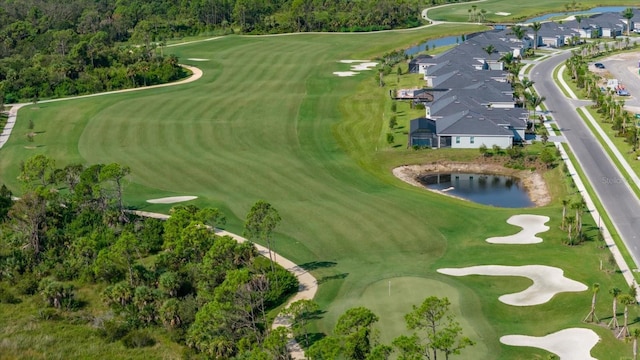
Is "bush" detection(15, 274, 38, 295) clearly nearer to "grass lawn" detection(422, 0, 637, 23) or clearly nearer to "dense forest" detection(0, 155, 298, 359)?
"dense forest" detection(0, 155, 298, 359)

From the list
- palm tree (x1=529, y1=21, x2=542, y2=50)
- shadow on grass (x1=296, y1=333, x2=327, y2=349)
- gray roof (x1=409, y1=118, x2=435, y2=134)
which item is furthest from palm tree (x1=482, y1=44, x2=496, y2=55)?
shadow on grass (x1=296, y1=333, x2=327, y2=349)

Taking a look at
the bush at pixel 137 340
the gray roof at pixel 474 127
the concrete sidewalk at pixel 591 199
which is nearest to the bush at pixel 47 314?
the bush at pixel 137 340

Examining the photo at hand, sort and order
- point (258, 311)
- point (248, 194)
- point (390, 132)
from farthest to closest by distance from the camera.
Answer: point (390, 132) → point (248, 194) → point (258, 311)

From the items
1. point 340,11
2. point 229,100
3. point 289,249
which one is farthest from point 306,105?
point 340,11

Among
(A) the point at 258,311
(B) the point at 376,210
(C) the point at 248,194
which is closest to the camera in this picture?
(A) the point at 258,311

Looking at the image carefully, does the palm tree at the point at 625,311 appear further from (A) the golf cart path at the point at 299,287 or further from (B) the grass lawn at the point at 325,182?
(A) the golf cart path at the point at 299,287

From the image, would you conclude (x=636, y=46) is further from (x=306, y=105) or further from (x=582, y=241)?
(x=582, y=241)
